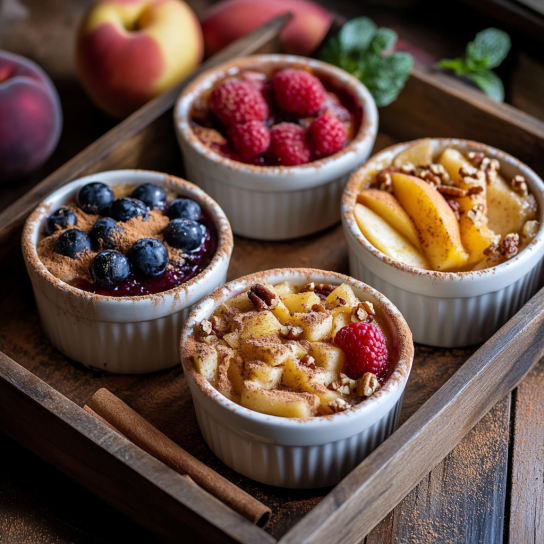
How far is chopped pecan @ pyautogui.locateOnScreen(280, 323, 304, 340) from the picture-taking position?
176 cm

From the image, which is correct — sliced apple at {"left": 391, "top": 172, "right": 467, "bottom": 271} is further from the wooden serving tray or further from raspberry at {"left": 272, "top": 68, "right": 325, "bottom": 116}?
raspberry at {"left": 272, "top": 68, "right": 325, "bottom": 116}

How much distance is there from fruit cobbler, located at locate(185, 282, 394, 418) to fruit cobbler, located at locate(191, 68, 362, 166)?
0.63 m

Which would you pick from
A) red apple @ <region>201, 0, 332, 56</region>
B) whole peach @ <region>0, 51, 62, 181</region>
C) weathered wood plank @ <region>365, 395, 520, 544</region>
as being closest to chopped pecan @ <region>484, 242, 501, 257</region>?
weathered wood plank @ <region>365, 395, 520, 544</region>

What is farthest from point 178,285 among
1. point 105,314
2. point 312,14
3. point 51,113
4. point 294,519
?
point 312,14

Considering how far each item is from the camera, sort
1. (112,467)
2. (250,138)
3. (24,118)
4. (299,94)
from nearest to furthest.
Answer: (112,467) → (250,138) → (299,94) → (24,118)

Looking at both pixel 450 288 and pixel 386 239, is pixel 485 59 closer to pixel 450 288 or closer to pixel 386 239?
pixel 386 239

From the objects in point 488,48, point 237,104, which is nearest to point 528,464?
point 237,104

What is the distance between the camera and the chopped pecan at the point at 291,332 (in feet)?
5.78

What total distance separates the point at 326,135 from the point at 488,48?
90 centimetres

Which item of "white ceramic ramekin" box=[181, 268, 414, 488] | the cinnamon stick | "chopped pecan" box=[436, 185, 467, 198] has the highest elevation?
"chopped pecan" box=[436, 185, 467, 198]

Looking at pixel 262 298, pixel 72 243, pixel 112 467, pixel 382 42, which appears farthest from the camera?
pixel 382 42

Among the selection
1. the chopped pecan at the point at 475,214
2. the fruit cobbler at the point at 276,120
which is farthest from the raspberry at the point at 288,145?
the chopped pecan at the point at 475,214

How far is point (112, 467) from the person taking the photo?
1595 millimetres

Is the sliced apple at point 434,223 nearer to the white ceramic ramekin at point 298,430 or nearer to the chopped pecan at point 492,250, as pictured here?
the chopped pecan at point 492,250
